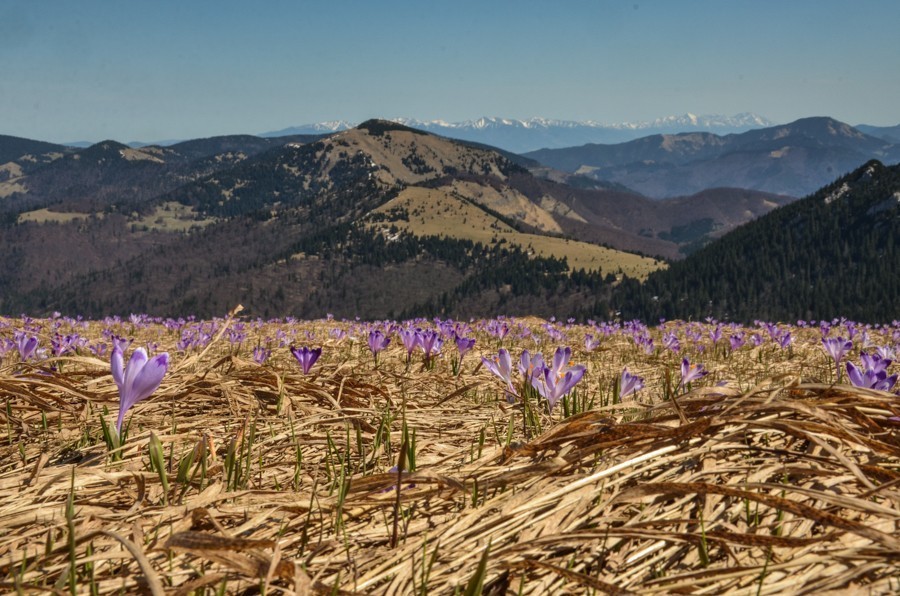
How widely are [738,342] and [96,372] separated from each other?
759 cm

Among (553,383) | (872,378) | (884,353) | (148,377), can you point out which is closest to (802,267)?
(884,353)

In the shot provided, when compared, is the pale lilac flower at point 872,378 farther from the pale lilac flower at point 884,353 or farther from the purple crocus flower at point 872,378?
the pale lilac flower at point 884,353

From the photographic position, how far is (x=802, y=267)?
164125 mm

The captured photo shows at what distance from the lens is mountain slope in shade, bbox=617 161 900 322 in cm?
12875

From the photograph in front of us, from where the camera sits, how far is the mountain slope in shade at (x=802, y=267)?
129 meters

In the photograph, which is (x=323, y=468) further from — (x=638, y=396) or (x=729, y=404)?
(x=638, y=396)

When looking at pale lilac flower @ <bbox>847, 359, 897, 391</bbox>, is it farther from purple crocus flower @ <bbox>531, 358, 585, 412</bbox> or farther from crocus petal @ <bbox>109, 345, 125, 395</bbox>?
crocus petal @ <bbox>109, 345, 125, 395</bbox>

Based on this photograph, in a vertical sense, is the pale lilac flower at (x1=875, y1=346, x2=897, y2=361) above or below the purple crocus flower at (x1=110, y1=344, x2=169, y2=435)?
below

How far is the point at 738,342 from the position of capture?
8.85 meters

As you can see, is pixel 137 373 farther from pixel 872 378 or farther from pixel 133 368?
pixel 872 378

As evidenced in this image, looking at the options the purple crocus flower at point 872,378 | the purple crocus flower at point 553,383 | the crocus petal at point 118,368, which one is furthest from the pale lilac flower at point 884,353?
the crocus petal at point 118,368

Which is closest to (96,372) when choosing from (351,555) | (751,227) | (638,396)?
(351,555)

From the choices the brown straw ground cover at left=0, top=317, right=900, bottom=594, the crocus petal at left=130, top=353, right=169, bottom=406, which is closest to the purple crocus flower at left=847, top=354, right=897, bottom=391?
the brown straw ground cover at left=0, top=317, right=900, bottom=594

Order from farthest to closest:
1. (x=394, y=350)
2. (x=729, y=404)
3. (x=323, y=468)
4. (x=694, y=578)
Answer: (x=394, y=350) → (x=323, y=468) → (x=729, y=404) → (x=694, y=578)
